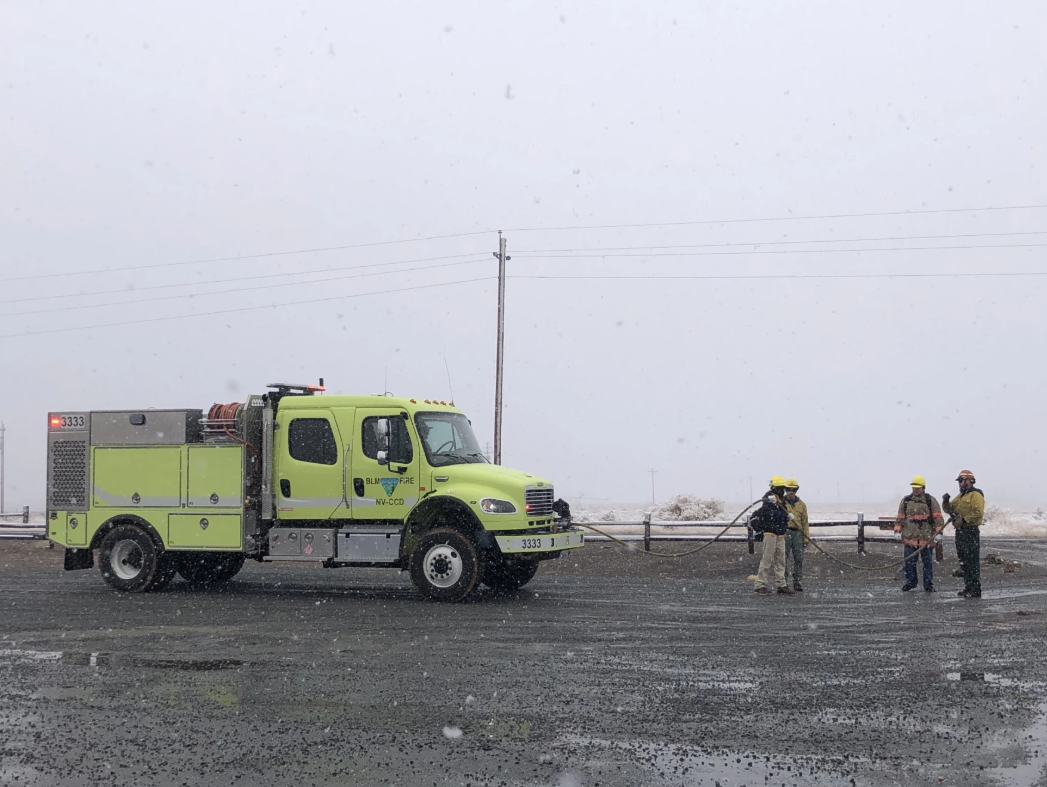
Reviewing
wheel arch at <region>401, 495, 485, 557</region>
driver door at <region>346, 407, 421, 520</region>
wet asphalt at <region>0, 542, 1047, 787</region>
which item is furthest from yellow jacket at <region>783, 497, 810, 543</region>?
driver door at <region>346, 407, 421, 520</region>

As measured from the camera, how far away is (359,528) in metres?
15.3

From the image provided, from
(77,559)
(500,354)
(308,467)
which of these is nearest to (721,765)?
(308,467)

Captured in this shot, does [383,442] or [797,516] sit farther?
[797,516]

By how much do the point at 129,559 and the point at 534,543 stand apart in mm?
6548

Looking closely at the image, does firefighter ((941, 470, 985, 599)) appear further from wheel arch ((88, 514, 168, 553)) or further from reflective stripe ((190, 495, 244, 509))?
wheel arch ((88, 514, 168, 553))

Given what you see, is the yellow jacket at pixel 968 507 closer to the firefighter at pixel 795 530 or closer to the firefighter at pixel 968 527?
the firefighter at pixel 968 527

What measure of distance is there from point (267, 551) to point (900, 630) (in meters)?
9.04

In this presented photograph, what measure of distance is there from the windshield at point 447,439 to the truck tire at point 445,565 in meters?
1.09

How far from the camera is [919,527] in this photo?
16.7m

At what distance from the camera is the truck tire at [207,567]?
17.0m

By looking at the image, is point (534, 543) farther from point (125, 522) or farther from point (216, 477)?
point (125, 522)

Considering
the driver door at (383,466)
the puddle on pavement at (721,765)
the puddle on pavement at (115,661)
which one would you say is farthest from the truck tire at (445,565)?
the puddle on pavement at (721,765)

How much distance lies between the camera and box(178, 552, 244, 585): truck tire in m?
17.0

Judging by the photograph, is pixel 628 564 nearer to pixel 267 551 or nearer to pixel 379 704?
pixel 267 551
